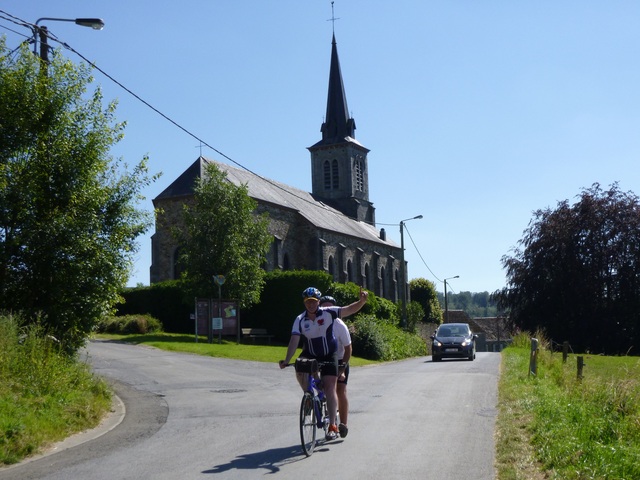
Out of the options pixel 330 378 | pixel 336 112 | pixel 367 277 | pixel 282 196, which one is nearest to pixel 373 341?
pixel 330 378

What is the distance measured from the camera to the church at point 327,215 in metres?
48.2

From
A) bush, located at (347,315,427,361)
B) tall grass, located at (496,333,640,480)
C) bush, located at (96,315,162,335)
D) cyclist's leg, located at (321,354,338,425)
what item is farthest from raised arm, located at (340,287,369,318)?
bush, located at (96,315,162,335)

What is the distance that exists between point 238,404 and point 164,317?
2819 centimetres

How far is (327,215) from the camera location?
6519cm

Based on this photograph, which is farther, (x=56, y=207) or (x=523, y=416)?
(x=56, y=207)

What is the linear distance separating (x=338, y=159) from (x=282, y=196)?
18.8 m

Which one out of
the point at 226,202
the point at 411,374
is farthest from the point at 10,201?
the point at 226,202

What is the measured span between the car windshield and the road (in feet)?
40.7

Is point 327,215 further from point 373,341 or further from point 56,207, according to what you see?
point 56,207

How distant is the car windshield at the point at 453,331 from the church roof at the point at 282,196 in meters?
16.3

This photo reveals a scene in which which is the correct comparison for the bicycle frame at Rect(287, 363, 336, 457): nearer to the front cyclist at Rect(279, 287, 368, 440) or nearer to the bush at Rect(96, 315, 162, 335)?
the front cyclist at Rect(279, 287, 368, 440)

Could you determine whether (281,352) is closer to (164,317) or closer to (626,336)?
(164,317)

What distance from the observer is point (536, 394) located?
40.6ft

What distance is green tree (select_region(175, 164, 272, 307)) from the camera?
3372 cm
